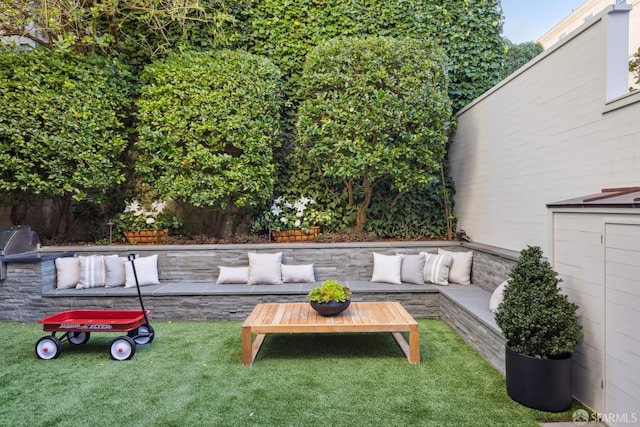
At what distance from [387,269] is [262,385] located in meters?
2.54

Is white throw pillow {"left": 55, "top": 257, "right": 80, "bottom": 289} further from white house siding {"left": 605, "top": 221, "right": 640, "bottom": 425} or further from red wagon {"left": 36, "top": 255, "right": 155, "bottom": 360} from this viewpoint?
white house siding {"left": 605, "top": 221, "right": 640, "bottom": 425}

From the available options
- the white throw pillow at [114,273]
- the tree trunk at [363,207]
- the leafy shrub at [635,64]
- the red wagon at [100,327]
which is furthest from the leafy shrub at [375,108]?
the white throw pillow at [114,273]

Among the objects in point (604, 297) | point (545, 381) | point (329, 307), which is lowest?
point (545, 381)

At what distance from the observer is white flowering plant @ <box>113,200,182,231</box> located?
6.05 meters

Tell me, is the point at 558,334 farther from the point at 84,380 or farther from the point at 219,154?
the point at 219,154

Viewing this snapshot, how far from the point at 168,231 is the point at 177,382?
3356 mm

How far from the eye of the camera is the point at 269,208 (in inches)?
243

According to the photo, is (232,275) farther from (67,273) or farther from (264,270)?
(67,273)

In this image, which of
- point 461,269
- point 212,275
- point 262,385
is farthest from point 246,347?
point 461,269

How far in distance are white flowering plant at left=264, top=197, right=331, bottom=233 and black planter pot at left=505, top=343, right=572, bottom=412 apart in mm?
3769

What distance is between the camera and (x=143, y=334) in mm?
3916

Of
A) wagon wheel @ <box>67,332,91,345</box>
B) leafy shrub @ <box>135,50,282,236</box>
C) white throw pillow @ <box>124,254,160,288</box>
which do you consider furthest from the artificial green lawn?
leafy shrub @ <box>135,50,282,236</box>

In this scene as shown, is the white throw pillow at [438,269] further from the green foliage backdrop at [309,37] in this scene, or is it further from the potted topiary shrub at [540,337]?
the potted topiary shrub at [540,337]

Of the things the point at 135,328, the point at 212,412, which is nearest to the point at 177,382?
the point at 212,412
